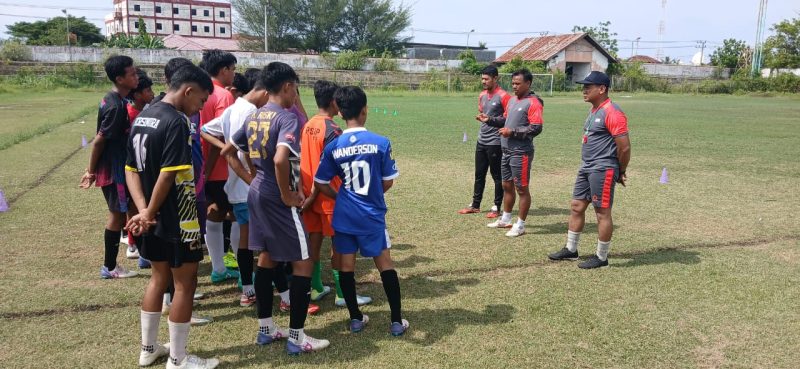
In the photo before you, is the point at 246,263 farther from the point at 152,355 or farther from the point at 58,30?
the point at 58,30

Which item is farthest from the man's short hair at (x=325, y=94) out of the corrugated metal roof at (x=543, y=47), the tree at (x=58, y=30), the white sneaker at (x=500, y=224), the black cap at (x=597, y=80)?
the tree at (x=58, y=30)

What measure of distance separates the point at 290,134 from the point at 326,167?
0.39m

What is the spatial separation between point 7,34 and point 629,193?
298 ft

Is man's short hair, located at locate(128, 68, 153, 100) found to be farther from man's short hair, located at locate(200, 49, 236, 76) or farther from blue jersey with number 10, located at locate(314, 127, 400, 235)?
blue jersey with number 10, located at locate(314, 127, 400, 235)

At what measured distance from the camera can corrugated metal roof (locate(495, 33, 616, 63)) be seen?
54469 millimetres

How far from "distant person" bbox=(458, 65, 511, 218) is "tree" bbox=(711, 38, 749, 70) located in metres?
67.8

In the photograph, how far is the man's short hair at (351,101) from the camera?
4094mm

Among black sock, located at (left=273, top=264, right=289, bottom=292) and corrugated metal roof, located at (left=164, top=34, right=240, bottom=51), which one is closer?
black sock, located at (left=273, top=264, right=289, bottom=292)

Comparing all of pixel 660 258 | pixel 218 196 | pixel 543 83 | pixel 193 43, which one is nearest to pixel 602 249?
pixel 660 258

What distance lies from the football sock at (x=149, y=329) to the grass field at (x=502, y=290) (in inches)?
8.7

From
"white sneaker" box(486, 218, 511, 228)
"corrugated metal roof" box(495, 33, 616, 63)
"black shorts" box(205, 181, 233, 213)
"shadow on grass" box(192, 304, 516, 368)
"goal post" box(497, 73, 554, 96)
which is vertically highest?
"corrugated metal roof" box(495, 33, 616, 63)

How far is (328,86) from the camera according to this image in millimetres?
4457

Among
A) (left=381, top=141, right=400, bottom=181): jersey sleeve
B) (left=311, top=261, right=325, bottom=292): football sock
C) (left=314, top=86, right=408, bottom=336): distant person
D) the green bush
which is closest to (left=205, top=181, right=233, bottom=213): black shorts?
(left=311, top=261, right=325, bottom=292): football sock

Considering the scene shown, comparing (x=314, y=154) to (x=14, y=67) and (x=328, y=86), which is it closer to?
(x=328, y=86)
